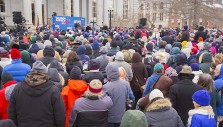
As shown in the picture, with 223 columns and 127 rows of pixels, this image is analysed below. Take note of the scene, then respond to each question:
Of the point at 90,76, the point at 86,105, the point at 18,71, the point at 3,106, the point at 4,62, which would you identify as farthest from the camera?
the point at 4,62

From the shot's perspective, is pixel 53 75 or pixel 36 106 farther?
pixel 53 75

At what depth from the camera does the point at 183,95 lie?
6102mm

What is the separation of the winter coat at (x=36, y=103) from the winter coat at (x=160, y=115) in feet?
4.49

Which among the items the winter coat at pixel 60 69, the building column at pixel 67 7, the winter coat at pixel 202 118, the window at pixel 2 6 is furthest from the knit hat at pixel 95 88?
the building column at pixel 67 7

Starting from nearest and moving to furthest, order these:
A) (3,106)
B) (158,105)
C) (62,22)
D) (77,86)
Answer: (158,105) < (3,106) < (77,86) < (62,22)

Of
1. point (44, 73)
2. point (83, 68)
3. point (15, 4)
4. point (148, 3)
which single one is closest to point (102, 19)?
point (15, 4)

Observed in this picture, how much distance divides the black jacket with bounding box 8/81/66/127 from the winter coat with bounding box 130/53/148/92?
386 cm

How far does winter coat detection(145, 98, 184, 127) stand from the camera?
15.7 feet

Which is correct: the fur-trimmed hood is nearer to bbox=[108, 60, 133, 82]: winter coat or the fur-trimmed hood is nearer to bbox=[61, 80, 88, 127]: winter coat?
bbox=[61, 80, 88, 127]: winter coat

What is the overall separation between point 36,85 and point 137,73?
416 cm

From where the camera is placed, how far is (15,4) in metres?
41.3

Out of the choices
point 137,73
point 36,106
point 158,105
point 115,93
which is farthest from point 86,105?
point 137,73

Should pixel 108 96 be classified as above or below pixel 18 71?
below

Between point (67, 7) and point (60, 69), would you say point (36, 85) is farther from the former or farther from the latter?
point (67, 7)
